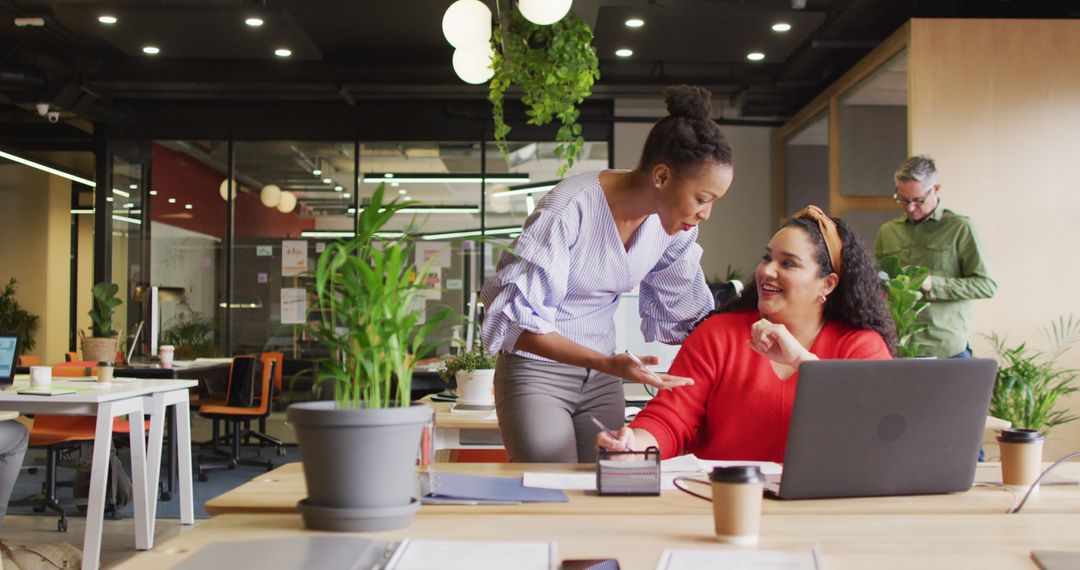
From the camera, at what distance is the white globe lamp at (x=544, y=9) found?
4426 millimetres

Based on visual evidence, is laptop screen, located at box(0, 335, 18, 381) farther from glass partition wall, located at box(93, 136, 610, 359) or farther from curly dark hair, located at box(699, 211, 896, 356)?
glass partition wall, located at box(93, 136, 610, 359)

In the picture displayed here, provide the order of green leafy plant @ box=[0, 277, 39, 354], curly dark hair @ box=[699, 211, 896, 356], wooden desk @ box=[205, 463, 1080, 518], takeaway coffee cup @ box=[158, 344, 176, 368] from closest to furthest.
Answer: wooden desk @ box=[205, 463, 1080, 518] → curly dark hair @ box=[699, 211, 896, 356] → takeaway coffee cup @ box=[158, 344, 176, 368] → green leafy plant @ box=[0, 277, 39, 354]

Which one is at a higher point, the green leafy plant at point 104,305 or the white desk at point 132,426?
the green leafy plant at point 104,305

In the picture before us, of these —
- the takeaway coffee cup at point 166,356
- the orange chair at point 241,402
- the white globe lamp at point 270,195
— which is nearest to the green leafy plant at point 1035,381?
the orange chair at point 241,402

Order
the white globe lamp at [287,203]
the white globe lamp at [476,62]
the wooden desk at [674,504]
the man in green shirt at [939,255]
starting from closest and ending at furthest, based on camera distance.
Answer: the wooden desk at [674,504]
the man in green shirt at [939,255]
the white globe lamp at [476,62]
the white globe lamp at [287,203]

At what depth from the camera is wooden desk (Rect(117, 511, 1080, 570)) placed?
1192mm

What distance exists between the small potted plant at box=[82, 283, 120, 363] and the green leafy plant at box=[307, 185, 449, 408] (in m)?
6.07

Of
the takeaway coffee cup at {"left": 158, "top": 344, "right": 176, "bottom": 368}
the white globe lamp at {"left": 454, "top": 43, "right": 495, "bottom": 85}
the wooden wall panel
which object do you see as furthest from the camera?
the takeaway coffee cup at {"left": 158, "top": 344, "right": 176, "bottom": 368}

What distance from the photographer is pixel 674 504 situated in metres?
1.56

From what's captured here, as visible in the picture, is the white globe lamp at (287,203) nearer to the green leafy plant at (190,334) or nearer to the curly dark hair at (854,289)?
the green leafy plant at (190,334)

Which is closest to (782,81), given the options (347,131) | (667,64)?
(667,64)

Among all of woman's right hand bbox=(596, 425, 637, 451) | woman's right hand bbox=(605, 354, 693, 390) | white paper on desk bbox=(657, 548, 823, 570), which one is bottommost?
white paper on desk bbox=(657, 548, 823, 570)

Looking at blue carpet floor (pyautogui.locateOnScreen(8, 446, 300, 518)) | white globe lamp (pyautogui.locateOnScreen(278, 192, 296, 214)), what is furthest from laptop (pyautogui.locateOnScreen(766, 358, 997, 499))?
white globe lamp (pyautogui.locateOnScreen(278, 192, 296, 214))

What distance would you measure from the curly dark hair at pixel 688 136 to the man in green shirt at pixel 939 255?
3.07 metres
